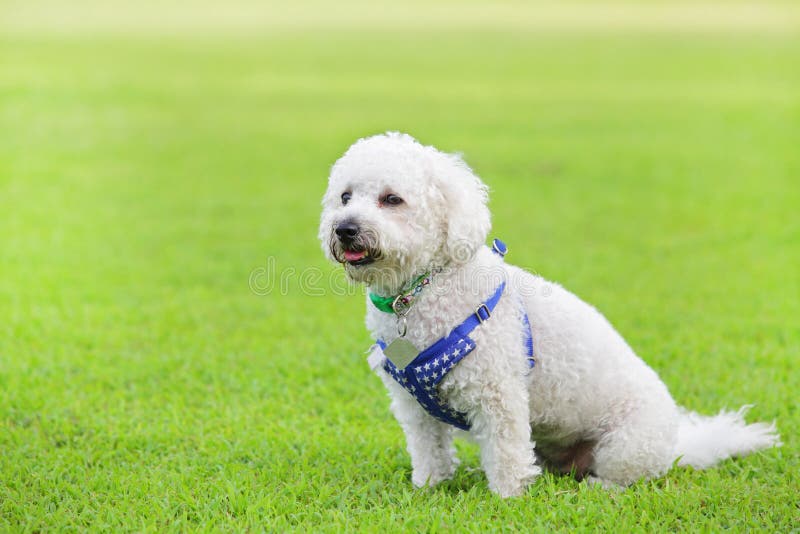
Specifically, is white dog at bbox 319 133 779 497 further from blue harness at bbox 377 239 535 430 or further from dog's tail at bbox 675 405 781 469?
dog's tail at bbox 675 405 781 469

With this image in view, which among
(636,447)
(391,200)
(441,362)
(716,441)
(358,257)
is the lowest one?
(716,441)

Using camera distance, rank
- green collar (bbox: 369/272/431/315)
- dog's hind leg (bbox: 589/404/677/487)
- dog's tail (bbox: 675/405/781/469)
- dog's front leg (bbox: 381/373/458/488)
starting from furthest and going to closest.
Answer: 1. dog's tail (bbox: 675/405/781/469)
2. dog's front leg (bbox: 381/373/458/488)
3. dog's hind leg (bbox: 589/404/677/487)
4. green collar (bbox: 369/272/431/315)

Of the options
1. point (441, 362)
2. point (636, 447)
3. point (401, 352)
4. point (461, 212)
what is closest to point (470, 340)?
point (441, 362)

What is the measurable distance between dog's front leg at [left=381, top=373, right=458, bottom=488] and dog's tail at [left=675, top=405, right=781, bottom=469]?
1.25m

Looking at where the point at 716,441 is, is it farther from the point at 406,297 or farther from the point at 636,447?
the point at 406,297

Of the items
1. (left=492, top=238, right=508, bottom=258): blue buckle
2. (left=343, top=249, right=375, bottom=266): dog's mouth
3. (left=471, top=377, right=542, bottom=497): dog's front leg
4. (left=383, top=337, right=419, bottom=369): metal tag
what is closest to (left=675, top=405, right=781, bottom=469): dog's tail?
(left=471, top=377, right=542, bottom=497): dog's front leg

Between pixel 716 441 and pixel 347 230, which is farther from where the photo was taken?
pixel 716 441

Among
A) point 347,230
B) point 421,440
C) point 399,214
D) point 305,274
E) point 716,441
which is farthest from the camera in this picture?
point 305,274

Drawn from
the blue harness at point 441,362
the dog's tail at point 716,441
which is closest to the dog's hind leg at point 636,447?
the dog's tail at point 716,441

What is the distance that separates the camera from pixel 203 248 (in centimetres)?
1030

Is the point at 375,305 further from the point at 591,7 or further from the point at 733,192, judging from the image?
the point at 591,7

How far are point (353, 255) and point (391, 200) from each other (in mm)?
313

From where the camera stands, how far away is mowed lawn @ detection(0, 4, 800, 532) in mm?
4430

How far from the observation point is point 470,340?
417cm
